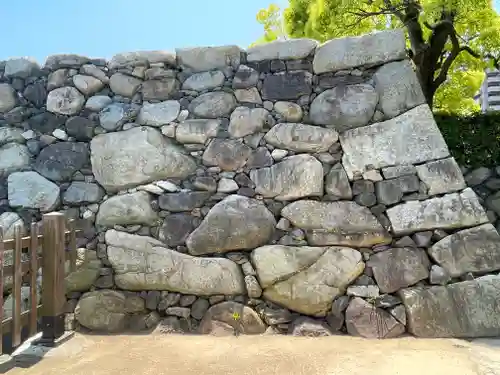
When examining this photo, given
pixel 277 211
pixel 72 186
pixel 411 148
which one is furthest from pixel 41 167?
pixel 411 148

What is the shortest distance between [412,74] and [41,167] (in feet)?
11.0

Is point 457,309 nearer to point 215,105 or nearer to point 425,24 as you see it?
point 215,105

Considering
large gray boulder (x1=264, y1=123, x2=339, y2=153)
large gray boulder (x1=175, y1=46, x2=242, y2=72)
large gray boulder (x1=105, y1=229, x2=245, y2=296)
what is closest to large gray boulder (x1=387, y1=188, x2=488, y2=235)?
large gray boulder (x1=264, y1=123, x2=339, y2=153)

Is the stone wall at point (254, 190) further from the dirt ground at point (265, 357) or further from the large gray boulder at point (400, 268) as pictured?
the dirt ground at point (265, 357)

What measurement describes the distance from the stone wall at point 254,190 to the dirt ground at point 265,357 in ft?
0.64

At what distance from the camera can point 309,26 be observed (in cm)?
589

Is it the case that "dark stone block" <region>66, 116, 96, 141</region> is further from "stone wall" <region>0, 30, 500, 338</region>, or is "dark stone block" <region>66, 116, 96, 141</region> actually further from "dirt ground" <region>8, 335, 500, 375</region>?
"dirt ground" <region>8, 335, 500, 375</region>

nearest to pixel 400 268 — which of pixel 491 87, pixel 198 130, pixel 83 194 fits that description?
pixel 198 130

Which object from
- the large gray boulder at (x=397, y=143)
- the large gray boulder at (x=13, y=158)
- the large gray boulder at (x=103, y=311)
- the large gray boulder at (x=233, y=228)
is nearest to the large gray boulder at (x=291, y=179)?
the large gray boulder at (x=233, y=228)

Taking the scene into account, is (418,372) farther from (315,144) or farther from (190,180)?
(190,180)

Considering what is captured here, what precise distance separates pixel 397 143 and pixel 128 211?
2310 mm

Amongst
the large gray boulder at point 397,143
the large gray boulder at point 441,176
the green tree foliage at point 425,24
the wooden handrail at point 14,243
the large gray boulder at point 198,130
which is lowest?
the wooden handrail at point 14,243

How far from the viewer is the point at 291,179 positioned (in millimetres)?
3150

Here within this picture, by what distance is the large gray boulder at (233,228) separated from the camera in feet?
10.2
